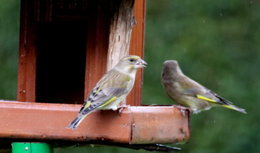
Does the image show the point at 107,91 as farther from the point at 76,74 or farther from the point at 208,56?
the point at 208,56

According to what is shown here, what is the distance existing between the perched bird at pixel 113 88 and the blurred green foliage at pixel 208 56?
143 inches

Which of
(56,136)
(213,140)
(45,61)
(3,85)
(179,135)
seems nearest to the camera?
(56,136)

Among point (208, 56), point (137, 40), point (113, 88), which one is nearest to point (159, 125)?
point (113, 88)

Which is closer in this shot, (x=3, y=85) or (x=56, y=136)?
(x=56, y=136)

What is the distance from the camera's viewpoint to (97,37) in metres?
6.17

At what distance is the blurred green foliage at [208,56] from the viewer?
32.0 feet

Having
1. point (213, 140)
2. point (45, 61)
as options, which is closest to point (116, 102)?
point (45, 61)

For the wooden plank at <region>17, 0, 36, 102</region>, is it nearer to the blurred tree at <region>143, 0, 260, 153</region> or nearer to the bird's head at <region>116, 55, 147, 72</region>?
the bird's head at <region>116, 55, 147, 72</region>

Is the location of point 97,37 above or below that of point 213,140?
above

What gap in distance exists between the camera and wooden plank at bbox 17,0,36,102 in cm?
634

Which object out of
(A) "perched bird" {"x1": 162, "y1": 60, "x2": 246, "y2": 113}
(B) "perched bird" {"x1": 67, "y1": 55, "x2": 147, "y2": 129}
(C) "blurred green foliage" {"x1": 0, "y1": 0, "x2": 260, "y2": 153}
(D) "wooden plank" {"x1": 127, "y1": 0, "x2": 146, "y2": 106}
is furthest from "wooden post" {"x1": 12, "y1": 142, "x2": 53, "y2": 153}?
(C) "blurred green foliage" {"x1": 0, "y1": 0, "x2": 260, "y2": 153}

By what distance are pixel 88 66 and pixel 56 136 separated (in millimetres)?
895

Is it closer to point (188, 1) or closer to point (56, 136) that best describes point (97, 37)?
point (56, 136)

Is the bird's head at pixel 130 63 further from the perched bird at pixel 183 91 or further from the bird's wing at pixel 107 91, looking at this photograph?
the perched bird at pixel 183 91
